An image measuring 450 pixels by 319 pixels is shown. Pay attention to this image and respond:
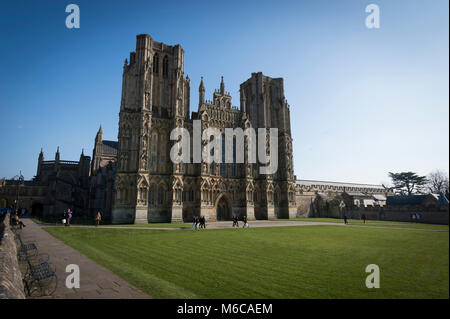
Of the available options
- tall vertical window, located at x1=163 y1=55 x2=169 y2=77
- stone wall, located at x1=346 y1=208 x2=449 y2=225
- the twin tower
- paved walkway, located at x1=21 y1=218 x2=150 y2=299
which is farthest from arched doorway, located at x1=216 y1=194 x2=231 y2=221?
paved walkway, located at x1=21 y1=218 x2=150 y2=299

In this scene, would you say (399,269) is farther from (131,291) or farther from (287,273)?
(131,291)

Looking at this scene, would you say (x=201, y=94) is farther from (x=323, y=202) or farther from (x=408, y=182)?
(x=408, y=182)

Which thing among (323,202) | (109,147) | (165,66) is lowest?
(323,202)

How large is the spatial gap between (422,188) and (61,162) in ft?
325

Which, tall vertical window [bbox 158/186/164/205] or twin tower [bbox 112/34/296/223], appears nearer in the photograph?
twin tower [bbox 112/34/296/223]

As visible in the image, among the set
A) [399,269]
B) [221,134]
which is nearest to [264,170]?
[221,134]

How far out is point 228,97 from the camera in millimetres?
48250

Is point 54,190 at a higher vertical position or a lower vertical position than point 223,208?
higher

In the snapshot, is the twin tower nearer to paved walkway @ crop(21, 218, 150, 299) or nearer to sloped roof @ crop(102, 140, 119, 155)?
paved walkway @ crop(21, 218, 150, 299)

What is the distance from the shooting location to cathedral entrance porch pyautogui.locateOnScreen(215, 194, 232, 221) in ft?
147

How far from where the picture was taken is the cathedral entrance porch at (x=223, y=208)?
4491 centimetres

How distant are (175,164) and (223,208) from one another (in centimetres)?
1317

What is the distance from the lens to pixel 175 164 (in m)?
38.9

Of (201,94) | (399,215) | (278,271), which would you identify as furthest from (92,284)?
(399,215)
